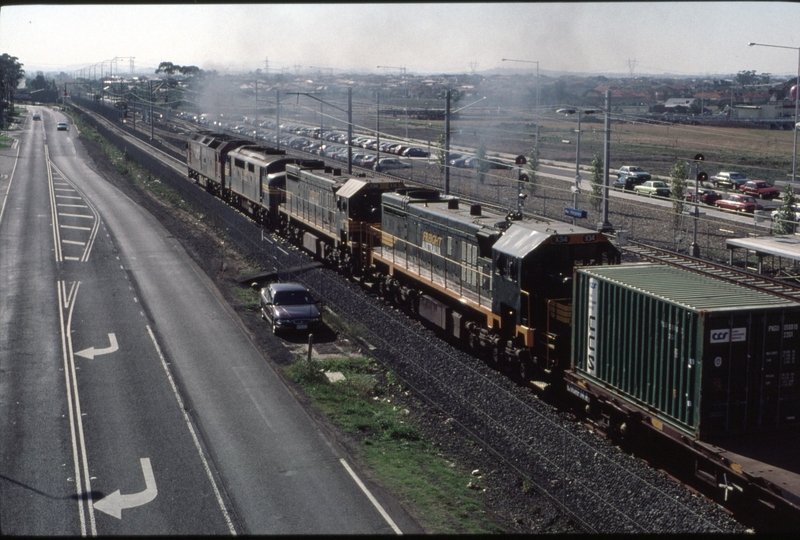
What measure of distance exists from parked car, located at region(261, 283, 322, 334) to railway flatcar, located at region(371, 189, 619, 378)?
366cm

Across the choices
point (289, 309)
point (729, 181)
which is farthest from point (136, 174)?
point (289, 309)

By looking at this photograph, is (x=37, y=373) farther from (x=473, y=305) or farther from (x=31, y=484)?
(x=473, y=305)

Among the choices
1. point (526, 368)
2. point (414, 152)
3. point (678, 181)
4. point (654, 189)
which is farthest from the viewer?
point (414, 152)

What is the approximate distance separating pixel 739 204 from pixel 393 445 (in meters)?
43.3

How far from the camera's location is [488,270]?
2434 centimetres

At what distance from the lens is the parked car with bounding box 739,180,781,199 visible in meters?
63.6

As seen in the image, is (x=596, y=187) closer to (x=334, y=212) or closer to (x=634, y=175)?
(x=634, y=175)

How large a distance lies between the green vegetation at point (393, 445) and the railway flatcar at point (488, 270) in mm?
3331

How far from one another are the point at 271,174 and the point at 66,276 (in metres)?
14.6

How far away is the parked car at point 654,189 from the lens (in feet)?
203

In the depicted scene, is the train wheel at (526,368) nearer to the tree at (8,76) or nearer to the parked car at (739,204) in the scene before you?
the parked car at (739,204)

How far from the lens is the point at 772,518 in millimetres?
14312

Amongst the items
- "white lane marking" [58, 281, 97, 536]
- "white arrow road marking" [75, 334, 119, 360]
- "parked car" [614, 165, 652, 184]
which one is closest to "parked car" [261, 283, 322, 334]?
"white arrow road marking" [75, 334, 119, 360]

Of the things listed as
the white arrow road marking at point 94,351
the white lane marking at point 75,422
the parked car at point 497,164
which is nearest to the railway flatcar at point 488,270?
the white arrow road marking at point 94,351
